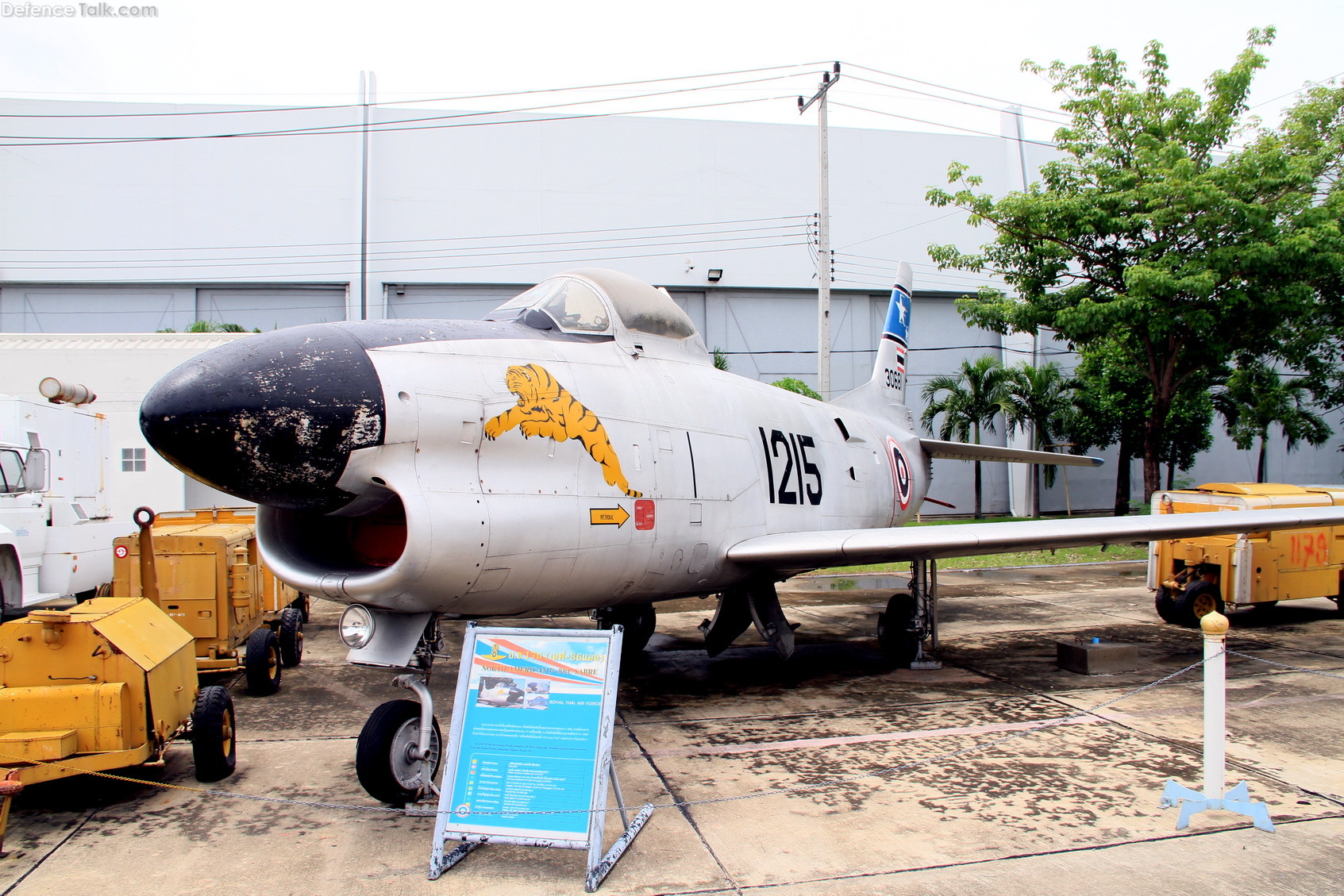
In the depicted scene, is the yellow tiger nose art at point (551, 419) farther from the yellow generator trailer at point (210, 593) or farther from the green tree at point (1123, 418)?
the green tree at point (1123, 418)

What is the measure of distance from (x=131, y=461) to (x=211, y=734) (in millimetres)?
→ 17463

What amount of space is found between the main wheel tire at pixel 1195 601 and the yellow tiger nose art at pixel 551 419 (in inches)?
326

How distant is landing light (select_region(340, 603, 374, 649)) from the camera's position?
4.77 m

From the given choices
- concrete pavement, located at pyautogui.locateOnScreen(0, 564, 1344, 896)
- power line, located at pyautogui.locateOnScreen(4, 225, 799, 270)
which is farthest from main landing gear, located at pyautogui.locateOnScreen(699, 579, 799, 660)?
power line, located at pyautogui.locateOnScreen(4, 225, 799, 270)

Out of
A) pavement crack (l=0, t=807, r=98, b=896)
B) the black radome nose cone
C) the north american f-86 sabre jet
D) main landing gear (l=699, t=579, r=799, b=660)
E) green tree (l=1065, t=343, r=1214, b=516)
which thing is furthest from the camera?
green tree (l=1065, t=343, r=1214, b=516)

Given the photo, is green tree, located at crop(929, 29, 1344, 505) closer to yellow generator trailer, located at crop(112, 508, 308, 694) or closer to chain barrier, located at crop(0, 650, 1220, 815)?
chain barrier, located at crop(0, 650, 1220, 815)

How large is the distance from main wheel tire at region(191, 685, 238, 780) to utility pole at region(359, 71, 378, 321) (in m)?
23.7

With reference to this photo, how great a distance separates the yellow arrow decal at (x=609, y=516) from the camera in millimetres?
5367

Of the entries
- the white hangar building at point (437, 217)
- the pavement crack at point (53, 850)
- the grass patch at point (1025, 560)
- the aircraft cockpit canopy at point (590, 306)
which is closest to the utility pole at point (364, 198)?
the white hangar building at point (437, 217)

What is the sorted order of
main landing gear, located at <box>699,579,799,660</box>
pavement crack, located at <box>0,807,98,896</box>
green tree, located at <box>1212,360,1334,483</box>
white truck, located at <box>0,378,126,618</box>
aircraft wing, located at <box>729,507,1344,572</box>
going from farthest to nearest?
green tree, located at <box>1212,360,1334,483</box> → white truck, located at <box>0,378,126,618</box> → main landing gear, located at <box>699,579,799,660</box> → aircraft wing, located at <box>729,507,1344,572</box> → pavement crack, located at <box>0,807,98,896</box>

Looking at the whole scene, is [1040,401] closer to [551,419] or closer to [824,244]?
[824,244]

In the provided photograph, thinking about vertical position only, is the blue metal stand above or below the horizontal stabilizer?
below

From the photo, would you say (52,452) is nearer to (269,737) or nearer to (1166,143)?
(269,737)

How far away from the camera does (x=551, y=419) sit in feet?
17.1
